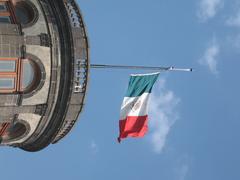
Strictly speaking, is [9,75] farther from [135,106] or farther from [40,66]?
[135,106]

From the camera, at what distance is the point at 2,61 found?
29.3 m

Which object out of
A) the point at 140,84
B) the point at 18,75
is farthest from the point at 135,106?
the point at 18,75

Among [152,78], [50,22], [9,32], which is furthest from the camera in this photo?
[152,78]

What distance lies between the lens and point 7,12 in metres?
30.2

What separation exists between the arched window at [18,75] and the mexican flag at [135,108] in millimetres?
6131

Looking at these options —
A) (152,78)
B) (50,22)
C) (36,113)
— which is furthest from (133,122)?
(50,22)

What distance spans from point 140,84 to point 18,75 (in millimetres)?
8146

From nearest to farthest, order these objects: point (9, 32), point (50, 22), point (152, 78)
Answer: point (9, 32) < point (50, 22) < point (152, 78)

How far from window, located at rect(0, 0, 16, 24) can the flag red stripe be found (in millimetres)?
9620

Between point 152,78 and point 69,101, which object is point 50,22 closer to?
point 69,101

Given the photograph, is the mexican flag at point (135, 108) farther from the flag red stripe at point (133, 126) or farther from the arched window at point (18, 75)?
Result: the arched window at point (18, 75)

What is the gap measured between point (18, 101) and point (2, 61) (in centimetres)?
277

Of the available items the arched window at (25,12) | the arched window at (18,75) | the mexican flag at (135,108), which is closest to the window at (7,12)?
the arched window at (25,12)

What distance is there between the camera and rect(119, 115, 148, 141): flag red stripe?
32.5m
